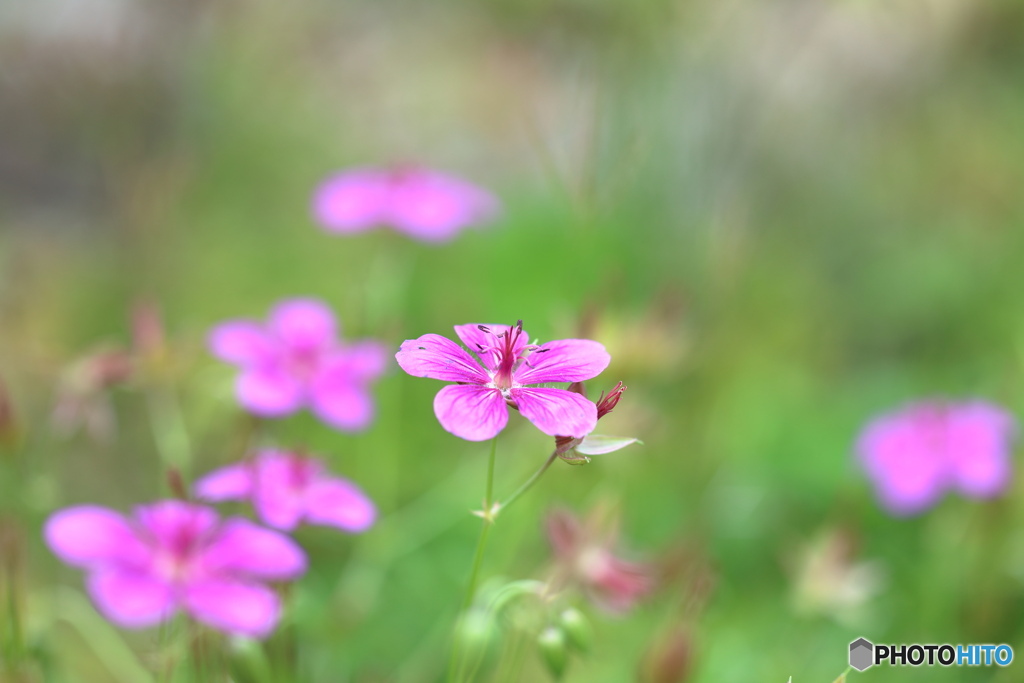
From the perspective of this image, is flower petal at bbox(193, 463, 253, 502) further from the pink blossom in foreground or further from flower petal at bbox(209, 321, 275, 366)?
the pink blossom in foreground

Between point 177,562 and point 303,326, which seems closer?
point 177,562

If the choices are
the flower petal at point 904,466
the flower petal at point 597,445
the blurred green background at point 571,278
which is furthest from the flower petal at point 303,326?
the flower petal at point 904,466

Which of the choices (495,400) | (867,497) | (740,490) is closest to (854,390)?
(867,497)

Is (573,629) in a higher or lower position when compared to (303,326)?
lower

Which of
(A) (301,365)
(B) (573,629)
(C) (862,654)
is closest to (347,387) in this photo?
(A) (301,365)

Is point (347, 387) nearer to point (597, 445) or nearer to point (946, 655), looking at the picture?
point (597, 445)

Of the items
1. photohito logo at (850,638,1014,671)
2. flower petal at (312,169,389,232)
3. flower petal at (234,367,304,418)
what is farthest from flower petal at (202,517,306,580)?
photohito logo at (850,638,1014,671)
